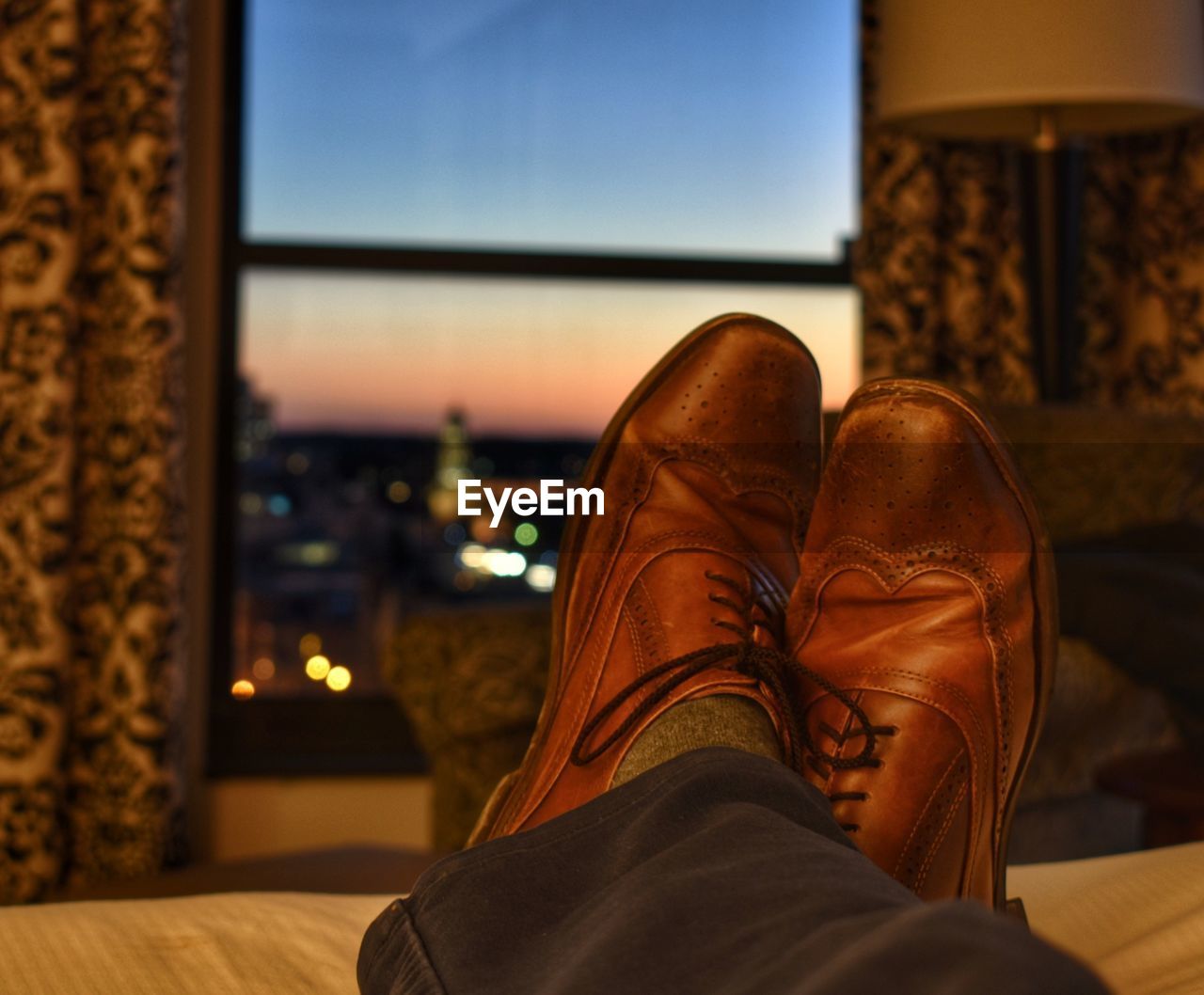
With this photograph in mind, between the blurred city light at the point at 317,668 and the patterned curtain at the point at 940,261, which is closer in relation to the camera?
the patterned curtain at the point at 940,261

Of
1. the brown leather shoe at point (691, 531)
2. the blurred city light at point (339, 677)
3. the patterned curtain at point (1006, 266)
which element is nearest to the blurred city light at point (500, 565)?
the blurred city light at point (339, 677)

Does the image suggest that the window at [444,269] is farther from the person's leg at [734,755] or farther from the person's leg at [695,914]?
the person's leg at [695,914]

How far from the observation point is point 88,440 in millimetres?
1896

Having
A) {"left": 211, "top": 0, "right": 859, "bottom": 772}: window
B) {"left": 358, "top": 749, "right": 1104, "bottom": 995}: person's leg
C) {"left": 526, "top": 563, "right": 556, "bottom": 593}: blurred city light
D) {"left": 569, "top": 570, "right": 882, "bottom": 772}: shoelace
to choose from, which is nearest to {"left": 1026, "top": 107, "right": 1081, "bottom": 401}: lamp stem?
{"left": 211, "top": 0, "right": 859, "bottom": 772}: window

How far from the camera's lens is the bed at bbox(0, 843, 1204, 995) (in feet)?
1.99

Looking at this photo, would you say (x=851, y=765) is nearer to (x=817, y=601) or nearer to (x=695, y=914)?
(x=817, y=601)

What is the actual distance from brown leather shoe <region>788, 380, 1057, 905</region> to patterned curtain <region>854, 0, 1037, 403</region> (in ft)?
3.79

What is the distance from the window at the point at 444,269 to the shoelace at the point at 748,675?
4.80ft

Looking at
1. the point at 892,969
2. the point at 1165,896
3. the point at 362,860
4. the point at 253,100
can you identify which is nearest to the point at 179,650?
the point at 362,860

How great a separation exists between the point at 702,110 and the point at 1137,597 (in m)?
1.29

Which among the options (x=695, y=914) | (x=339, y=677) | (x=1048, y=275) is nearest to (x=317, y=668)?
(x=339, y=677)

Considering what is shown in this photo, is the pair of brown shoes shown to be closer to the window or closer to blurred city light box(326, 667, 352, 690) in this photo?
the window

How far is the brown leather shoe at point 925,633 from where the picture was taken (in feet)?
2.48

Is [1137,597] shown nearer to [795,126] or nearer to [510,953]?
[510,953]
